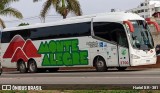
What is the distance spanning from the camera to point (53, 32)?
27.5 meters

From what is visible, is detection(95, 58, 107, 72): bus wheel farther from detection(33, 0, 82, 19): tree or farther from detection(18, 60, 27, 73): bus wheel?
detection(33, 0, 82, 19): tree

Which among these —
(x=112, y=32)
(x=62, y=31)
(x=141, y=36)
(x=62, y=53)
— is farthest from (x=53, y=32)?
(x=141, y=36)

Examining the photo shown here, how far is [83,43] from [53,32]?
2.78 metres

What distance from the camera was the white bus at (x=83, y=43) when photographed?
23719mm

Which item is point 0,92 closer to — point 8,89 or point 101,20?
point 8,89

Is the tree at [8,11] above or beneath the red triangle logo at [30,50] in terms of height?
above

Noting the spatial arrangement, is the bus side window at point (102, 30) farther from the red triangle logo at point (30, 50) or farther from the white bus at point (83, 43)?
the red triangle logo at point (30, 50)

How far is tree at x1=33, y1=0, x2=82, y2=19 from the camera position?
3838 cm

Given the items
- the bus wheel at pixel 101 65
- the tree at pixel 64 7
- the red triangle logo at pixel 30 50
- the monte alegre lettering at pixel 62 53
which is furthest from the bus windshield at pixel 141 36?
the tree at pixel 64 7

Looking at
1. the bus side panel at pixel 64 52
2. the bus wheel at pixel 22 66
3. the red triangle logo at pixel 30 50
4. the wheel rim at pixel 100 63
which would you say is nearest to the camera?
the wheel rim at pixel 100 63

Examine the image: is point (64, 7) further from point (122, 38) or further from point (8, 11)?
point (122, 38)

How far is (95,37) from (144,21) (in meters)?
2.97

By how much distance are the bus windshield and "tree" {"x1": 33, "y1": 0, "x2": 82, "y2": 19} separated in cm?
1452

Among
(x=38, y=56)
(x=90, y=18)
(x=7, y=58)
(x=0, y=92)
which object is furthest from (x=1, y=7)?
(x=0, y=92)
